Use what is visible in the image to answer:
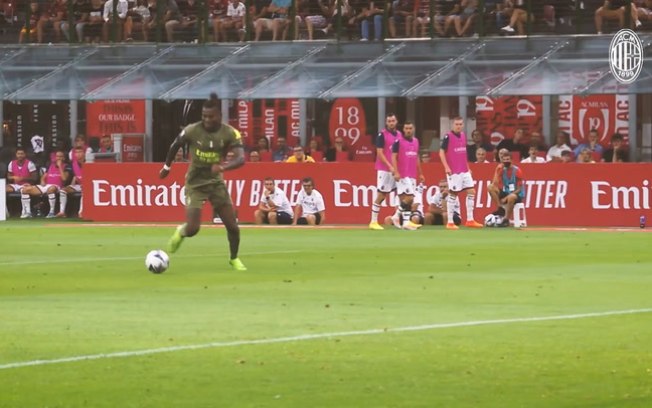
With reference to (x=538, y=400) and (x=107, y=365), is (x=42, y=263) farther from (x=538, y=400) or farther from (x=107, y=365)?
(x=538, y=400)

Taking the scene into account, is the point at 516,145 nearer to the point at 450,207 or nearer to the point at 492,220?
the point at 492,220

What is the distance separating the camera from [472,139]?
39938mm

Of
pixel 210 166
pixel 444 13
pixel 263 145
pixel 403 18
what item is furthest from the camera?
pixel 403 18

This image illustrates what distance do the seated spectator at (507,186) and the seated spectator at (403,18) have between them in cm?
902

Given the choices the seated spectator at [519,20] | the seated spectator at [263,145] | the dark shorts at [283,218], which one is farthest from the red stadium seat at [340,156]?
the dark shorts at [283,218]

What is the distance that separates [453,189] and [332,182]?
13.6ft

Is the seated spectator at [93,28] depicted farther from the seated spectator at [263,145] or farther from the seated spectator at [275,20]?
the seated spectator at [263,145]

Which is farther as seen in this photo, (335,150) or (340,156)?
(335,150)

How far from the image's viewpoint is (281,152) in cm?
4134

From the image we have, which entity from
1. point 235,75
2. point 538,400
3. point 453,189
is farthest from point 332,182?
point 538,400

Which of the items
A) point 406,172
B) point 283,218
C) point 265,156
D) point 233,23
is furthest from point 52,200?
point 406,172

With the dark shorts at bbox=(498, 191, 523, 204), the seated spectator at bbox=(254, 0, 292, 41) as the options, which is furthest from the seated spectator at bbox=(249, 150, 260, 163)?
the dark shorts at bbox=(498, 191, 523, 204)

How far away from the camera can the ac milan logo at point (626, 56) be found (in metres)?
38.6

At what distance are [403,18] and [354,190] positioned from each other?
25.2 ft
